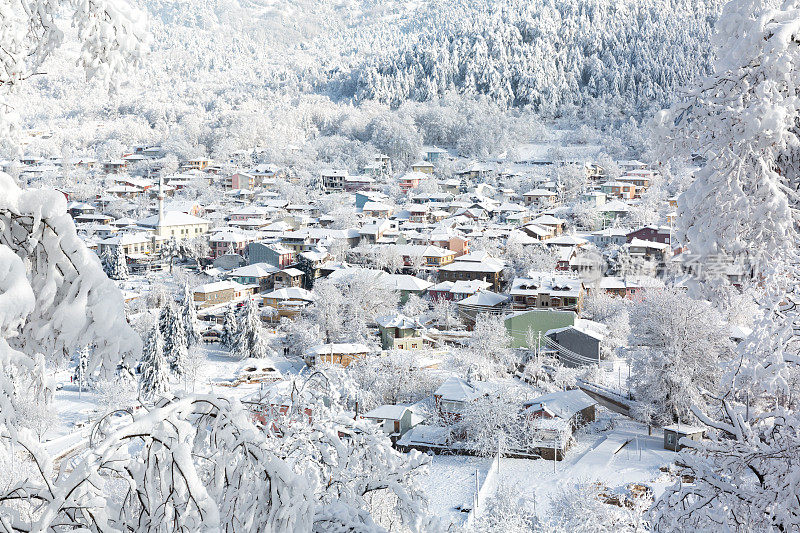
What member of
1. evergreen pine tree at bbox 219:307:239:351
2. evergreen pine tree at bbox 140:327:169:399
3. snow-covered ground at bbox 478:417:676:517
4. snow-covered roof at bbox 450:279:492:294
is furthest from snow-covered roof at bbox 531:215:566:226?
evergreen pine tree at bbox 140:327:169:399

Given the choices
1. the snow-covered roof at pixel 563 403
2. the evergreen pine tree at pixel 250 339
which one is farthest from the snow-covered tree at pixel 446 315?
the snow-covered roof at pixel 563 403

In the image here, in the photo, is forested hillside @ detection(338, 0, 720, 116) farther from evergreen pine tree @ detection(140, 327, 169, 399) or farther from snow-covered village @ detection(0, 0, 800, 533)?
evergreen pine tree @ detection(140, 327, 169, 399)

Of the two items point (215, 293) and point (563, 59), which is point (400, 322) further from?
point (563, 59)

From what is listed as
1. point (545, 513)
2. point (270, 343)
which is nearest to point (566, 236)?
point (270, 343)

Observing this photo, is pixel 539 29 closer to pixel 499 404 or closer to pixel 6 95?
pixel 499 404

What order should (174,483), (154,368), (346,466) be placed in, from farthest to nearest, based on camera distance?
(154,368) → (346,466) → (174,483)

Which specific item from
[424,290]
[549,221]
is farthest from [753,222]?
[549,221]
